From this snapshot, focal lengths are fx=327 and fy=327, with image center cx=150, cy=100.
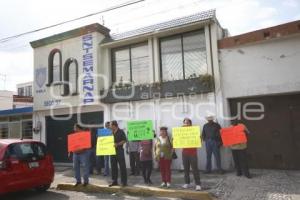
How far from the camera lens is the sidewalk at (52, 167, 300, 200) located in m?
7.67

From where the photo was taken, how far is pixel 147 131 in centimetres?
1010

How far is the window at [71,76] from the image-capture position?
14.1m

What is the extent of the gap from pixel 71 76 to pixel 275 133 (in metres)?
8.66

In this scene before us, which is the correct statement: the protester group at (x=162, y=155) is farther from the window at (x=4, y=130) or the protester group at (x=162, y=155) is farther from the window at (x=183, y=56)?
the window at (x=4, y=130)

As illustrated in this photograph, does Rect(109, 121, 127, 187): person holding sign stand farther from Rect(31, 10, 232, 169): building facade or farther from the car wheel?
Rect(31, 10, 232, 169): building facade

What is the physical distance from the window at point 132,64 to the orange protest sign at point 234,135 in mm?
4108

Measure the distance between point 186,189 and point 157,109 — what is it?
14.2ft

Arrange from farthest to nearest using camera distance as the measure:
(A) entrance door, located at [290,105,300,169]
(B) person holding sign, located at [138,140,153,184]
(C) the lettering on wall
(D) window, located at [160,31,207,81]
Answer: (C) the lettering on wall → (D) window, located at [160,31,207,81] → (A) entrance door, located at [290,105,300,169] → (B) person holding sign, located at [138,140,153,184]

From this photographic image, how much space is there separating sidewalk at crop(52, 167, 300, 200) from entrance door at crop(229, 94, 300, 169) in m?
0.54

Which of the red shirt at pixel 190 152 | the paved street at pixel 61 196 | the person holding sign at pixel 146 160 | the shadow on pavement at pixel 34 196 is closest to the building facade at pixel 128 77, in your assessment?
the person holding sign at pixel 146 160

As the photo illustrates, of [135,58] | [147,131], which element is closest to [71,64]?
[135,58]

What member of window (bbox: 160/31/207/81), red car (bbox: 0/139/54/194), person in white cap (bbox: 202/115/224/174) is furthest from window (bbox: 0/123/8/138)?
person in white cap (bbox: 202/115/224/174)

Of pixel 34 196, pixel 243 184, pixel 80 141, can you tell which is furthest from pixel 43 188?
pixel 243 184

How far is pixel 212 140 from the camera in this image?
1046 centimetres
